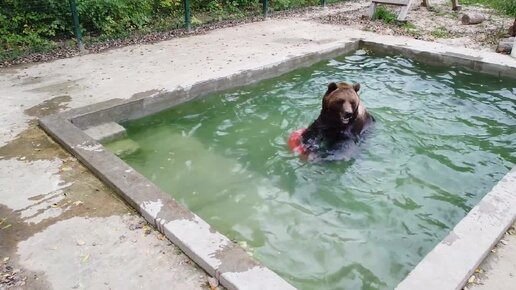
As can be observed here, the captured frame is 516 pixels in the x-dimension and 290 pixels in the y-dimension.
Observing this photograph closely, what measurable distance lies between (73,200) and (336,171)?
2720 mm

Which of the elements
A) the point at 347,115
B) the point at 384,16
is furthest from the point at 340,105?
the point at 384,16

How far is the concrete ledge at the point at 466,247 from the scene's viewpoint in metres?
2.73

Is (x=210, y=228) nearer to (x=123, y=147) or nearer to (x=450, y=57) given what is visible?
(x=123, y=147)

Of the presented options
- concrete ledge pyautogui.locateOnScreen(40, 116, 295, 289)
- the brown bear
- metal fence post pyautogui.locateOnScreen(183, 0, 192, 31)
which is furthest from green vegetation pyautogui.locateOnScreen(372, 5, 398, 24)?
concrete ledge pyautogui.locateOnScreen(40, 116, 295, 289)

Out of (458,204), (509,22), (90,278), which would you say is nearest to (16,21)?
(90,278)

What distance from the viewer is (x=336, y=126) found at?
491cm

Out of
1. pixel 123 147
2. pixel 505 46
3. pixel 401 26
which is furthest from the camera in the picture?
pixel 401 26

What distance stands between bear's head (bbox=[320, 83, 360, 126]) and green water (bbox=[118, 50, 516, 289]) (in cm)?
54

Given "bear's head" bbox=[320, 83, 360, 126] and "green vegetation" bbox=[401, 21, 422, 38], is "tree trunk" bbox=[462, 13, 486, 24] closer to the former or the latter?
"green vegetation" bbox=[401, 21, 422, 38]

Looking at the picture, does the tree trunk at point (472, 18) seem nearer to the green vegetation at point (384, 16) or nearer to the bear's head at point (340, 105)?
the green vegetation at point (384, 16)

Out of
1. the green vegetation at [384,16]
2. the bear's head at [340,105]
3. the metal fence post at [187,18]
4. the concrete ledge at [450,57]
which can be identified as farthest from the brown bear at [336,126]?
the green vegetation at [384,16]

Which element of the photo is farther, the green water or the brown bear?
the brown bear

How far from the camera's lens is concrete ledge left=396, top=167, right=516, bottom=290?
2.73m

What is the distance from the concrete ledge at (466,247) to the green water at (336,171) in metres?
0.49
